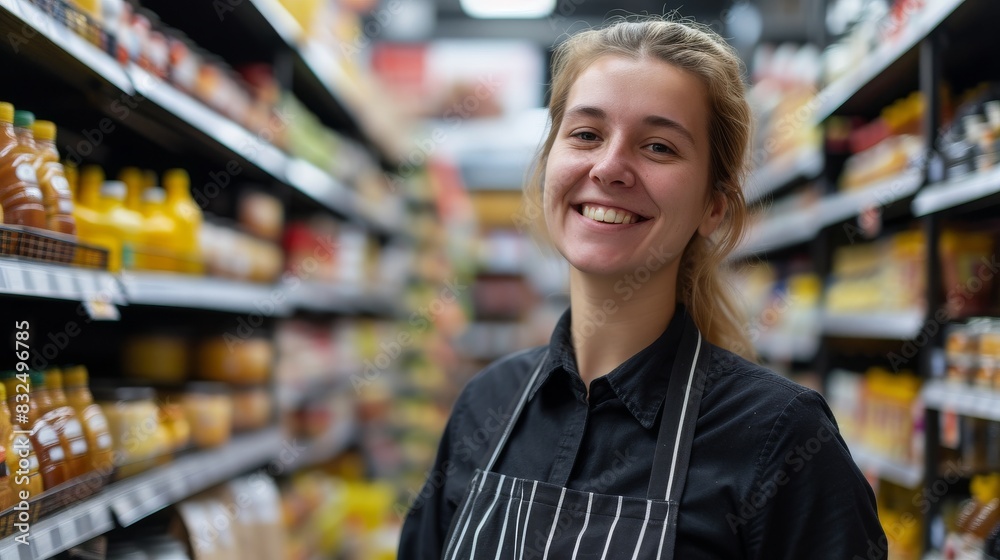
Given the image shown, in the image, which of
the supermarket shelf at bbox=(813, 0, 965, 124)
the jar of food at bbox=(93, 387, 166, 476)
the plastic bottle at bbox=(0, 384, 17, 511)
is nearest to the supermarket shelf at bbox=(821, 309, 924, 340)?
the supermarket shelf at bbox=(813, 0, 965, 124)

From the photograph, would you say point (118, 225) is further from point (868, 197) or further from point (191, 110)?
point (868, 197)

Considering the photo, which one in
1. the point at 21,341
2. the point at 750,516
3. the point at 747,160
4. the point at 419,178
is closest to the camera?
the point at 750,516

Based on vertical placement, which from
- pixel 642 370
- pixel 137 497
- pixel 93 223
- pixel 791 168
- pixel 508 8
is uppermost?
pixel 508 8

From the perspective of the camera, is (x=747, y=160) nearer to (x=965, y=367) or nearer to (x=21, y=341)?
(x=965, y=367)

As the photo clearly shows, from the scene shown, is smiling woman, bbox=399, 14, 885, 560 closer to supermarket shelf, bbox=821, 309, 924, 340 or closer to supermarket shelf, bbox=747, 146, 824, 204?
supermarket shelf, bbox=821, 309, 924, 340

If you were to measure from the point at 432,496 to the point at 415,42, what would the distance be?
21.7 ft

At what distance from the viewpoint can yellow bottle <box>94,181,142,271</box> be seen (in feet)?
6.51

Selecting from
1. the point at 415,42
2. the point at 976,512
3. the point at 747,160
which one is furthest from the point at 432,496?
the point at 415,42

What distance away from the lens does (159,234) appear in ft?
7.32

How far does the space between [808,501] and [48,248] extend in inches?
56.7

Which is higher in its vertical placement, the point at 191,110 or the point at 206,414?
the point at 191,110

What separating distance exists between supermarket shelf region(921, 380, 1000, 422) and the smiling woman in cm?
101

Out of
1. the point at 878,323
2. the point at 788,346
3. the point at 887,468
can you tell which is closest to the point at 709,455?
the point at 887,468

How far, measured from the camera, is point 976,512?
7.73 ft
